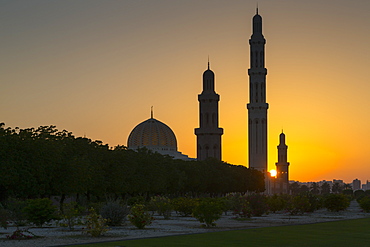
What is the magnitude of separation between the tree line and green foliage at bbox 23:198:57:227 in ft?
41.9

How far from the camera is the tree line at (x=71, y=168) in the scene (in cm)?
5958

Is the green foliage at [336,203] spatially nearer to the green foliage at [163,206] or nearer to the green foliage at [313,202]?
the green foliage at [313,202]

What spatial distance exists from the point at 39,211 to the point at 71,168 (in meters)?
21.5

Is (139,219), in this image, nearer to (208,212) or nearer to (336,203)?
(208,212)

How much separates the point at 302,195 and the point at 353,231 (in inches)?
1365

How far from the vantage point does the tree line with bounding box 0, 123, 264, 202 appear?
59.6 meters

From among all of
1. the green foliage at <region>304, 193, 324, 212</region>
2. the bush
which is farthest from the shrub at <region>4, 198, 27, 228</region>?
the green foliage at <region>304, 193, 324, 212</region>

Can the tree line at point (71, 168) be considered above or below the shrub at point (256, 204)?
above

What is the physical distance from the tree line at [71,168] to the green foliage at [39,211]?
12.8m

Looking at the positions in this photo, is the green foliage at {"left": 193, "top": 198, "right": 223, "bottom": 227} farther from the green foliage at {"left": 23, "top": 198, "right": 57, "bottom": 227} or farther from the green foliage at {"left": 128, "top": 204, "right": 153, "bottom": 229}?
the green foliage at {"left": 23, "top": 198, "right": 57, "bottom": 227}

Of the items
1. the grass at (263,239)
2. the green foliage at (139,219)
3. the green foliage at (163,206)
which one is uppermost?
the green foliage at (163,206)

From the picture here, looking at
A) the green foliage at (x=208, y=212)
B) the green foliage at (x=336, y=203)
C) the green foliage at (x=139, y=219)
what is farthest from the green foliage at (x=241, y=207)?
the green foliage at (x=336, y=203)

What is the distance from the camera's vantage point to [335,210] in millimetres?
78500

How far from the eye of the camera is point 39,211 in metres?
44.0
